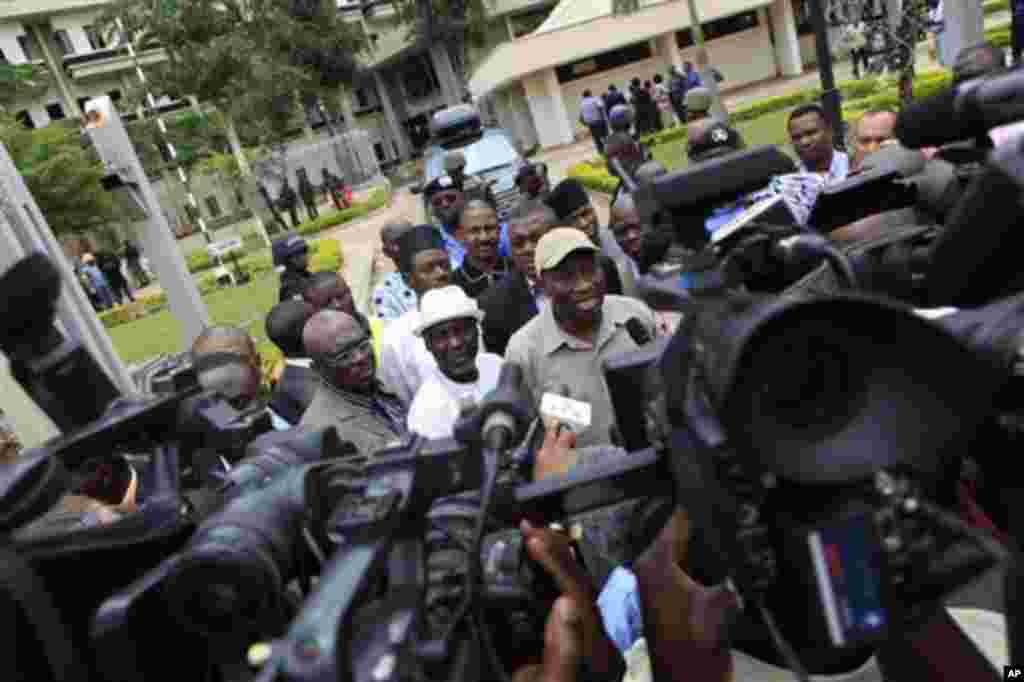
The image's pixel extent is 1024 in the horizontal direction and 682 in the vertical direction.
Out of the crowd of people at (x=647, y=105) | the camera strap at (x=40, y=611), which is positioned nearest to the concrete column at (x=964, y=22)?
the camera strap at (x=40, y=611)

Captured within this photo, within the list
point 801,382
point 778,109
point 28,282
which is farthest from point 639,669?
point 778,109

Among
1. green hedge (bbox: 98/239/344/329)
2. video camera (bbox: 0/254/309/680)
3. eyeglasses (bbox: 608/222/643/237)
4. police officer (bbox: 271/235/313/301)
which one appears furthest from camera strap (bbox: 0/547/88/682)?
green hedge (bbox: 98/239/344/329)

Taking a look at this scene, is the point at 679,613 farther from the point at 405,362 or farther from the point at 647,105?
the point at 647,105

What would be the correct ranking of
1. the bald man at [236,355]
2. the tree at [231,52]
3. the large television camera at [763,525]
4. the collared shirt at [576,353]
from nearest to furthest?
the large television camera at [763,525], the collared shirt at [576,353], the bald man at [236,355], the tree at [231,52]

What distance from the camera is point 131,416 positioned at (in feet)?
3.84

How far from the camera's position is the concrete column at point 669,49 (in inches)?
1114

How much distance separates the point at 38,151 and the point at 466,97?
63.0 feet

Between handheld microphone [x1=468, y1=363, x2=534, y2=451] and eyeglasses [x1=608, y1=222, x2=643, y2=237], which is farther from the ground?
handheld microphone [x1=468, y1=363, x2=534, y2=451]

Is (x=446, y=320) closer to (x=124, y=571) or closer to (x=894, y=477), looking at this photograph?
(x=124, y=571)

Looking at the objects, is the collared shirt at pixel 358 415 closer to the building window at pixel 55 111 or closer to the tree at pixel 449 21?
the tree at pixel 449 21

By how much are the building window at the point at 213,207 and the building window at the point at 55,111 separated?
7891 millimetres

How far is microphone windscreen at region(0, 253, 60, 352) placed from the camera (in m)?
1.11

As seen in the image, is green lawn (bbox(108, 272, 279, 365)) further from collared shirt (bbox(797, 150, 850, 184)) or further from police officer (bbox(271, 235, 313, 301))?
collared shirt (bbox(797, 150, 850, 184))

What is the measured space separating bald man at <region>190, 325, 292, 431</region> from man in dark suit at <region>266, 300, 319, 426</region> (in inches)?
2.6
